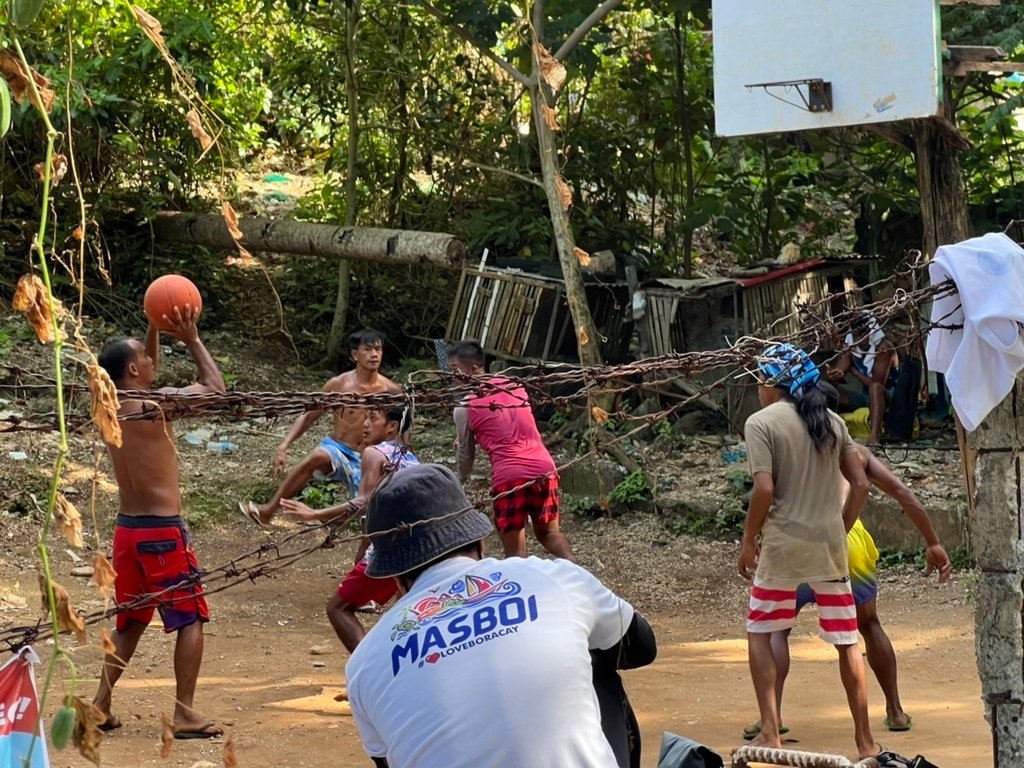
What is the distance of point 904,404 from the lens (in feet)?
35.3

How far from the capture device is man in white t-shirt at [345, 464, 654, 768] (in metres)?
2.56

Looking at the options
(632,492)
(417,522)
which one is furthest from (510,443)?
(417,522)

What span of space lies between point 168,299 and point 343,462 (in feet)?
9.01

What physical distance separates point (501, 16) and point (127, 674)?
6.14 metres

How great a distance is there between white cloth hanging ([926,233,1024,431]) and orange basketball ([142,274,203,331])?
247cm

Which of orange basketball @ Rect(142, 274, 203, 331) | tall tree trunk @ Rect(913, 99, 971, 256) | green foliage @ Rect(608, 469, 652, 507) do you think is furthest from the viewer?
green foliage @ Rect(608, 469, 652, 507)

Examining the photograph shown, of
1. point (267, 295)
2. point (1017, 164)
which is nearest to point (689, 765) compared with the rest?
point (1017, 164)

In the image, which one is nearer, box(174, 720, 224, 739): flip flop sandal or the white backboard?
box(174, 720, 224, 739): flip flop sandal

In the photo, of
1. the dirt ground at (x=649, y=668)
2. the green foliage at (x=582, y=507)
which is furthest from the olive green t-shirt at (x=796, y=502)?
the green foliage at (x=582, y=507)

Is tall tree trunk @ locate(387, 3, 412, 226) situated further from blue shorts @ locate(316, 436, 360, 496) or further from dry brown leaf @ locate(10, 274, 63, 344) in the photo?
dry brown leaf @ locate(10, 274, 63, 344)

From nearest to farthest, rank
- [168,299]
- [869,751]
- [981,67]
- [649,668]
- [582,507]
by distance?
[168,299] → [869,751] → [649,668] → [981,67] → [582,507]

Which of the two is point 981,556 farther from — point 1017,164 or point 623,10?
point 623,10

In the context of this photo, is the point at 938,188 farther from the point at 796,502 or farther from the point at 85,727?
the point at 85,727

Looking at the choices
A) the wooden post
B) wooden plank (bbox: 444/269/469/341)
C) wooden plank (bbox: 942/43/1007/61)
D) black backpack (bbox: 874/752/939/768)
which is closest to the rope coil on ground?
black backpack (bbox: 874/752/939/768)
